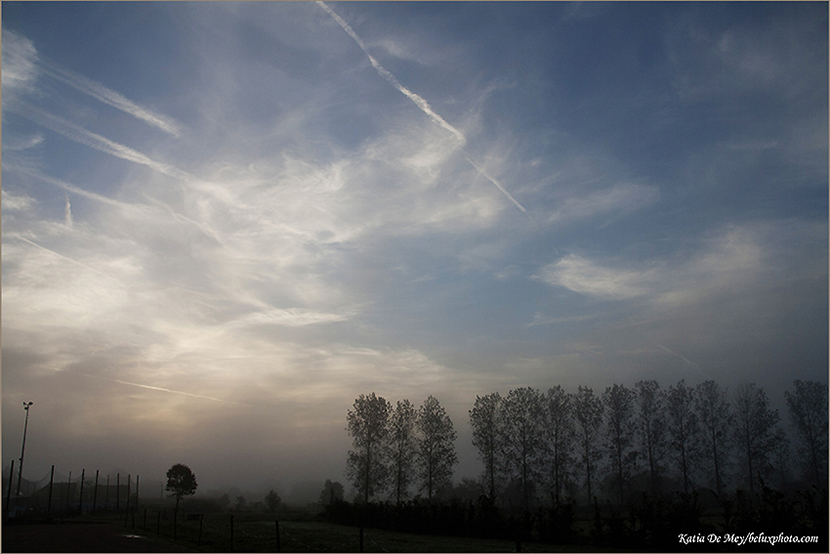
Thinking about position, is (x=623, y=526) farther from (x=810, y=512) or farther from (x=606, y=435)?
(x=606, y=435)

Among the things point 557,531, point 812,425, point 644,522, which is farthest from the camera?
point 812,425

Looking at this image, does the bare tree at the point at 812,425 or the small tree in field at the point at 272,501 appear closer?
the bare tree at the point at 812,425

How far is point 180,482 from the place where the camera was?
288 feet

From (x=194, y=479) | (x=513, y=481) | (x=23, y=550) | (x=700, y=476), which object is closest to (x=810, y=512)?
(x=23, y=550)

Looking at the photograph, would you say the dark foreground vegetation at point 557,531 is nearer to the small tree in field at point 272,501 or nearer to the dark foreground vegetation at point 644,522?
the dark foreground vegetation at point 644,522

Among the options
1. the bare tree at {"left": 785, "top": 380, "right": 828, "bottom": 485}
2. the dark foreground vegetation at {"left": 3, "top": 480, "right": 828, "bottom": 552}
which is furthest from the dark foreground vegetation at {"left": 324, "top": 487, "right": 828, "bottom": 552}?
the bare tree at {"left": 785, "top": 380, "right": 828, "bottom": 485}

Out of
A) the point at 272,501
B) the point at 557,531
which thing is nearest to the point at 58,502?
the point at 272,501

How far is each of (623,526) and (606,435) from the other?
37550 millimetres

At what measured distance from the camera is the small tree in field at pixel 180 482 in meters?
87.5

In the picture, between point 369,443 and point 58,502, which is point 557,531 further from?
point 58,502

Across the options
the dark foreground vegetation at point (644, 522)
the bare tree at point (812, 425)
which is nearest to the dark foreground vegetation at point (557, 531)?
the dark foreground vegetation at point (644, 522)

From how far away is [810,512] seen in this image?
2136 cm

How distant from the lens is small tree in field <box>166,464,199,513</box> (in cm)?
8750

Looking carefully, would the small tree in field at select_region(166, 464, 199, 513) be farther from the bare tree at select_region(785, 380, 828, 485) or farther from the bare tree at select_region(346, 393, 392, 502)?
the bare tree at select_region(785, 380, 828, 485)
